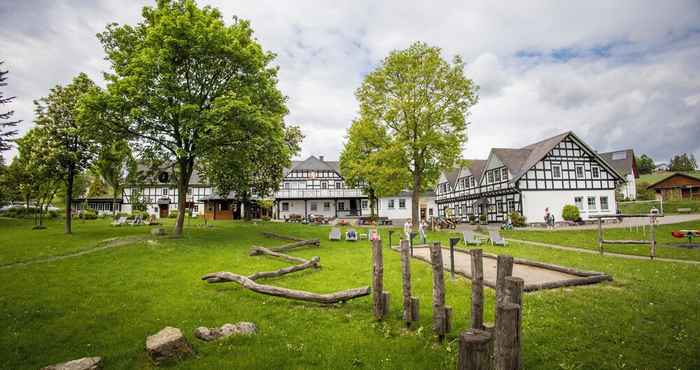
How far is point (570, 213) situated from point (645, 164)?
342ft

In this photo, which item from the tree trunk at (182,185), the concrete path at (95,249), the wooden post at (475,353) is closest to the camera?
the wooden post at (475,353)

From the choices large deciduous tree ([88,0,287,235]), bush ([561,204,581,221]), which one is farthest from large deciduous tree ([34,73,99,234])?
bush ([561,204,581,221])

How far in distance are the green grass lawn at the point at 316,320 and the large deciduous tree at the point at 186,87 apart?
9.20 m

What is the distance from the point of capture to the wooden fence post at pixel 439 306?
21.9 feet

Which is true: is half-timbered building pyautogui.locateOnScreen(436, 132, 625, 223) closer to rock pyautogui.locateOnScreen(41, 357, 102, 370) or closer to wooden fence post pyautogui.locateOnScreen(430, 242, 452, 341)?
wooden fence post pyautogui.locateOnScreen(430, 242, 452, 341)

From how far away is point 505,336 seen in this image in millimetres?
3643

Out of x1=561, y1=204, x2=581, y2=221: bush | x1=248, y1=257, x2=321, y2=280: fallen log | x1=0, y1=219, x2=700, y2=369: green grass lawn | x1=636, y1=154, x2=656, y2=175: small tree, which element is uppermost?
x1=636, y1=154, x2=656, y2=175: small tree

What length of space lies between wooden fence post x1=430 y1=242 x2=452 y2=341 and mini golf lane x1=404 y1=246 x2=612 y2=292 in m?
4.21

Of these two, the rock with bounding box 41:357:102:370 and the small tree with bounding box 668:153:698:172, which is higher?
the small tree with bounding box 668:153:698:172

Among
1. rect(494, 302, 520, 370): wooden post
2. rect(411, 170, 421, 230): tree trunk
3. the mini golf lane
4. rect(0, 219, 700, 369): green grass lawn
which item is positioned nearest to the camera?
rect(494, 302, 520, 370): wooden post

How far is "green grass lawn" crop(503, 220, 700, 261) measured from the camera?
647 inches

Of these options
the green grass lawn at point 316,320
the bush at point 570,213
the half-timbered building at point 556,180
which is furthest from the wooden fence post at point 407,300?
the bush at point 570,213

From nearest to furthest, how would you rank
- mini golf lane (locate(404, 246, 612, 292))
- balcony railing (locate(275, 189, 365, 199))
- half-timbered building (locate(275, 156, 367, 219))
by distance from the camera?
mini golf lane (locate(404, 246, 612, 292)), balcony railing (locate(275, 189, 365, 199)), half-timbered building (locate(275, 156, 367, 219))

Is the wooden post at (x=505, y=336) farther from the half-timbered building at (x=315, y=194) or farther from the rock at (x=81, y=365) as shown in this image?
the half-timbered building at (x=315, y=194)
